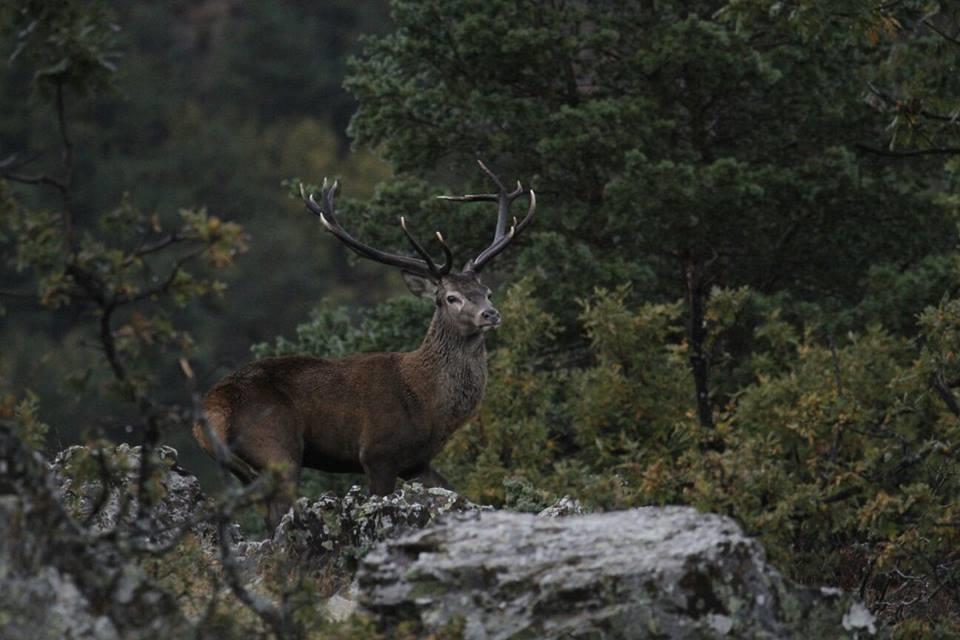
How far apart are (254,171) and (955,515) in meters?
52.3

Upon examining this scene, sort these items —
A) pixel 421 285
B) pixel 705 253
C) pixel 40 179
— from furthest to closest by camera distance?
pixel 705 253, pixel 421 285, pixel 40 179

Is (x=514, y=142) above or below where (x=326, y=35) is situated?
above

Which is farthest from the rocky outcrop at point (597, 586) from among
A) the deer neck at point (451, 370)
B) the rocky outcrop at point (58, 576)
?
the deer neck at point (451, 370)

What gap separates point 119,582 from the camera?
640 centimetres

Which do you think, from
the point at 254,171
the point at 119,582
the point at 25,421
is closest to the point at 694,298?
the point at 25,421

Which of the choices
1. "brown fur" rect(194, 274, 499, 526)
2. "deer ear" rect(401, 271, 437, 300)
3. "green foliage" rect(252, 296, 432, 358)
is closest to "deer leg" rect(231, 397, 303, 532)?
"brown fur" rect(194, 274, 499, 526)

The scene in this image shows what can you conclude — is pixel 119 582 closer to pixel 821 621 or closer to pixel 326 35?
pixel 821 621

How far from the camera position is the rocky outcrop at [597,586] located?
6.59 meters

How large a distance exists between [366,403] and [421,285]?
40.6 inches

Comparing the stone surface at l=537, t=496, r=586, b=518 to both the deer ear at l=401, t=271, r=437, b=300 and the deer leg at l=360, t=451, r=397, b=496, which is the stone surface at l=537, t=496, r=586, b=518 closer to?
the deer leg at l=360, t=451, r=397, b=496

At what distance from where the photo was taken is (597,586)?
6633mm

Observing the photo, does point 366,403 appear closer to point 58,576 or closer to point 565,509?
point 565,509

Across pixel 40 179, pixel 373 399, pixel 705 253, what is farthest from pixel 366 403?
pixel 705 253

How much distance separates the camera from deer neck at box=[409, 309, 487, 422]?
38.6 ft
